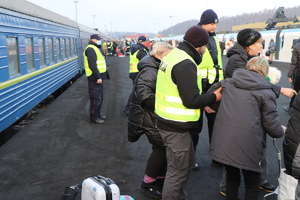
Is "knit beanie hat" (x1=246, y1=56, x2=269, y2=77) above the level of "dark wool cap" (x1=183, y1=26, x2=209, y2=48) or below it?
below

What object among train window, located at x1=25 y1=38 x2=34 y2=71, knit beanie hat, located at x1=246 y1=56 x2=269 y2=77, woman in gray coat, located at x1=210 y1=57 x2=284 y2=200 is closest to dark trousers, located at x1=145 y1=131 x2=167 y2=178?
woman in gray coat, located at x1=210 y1=57 x2=284 y2=200

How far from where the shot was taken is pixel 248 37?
377 cm

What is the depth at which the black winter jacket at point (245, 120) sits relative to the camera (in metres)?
2.91

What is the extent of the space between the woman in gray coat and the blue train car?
4.18 metres

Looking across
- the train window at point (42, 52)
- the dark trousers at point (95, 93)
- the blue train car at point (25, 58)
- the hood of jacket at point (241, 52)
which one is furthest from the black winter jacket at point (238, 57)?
the train window at point (42, 52)

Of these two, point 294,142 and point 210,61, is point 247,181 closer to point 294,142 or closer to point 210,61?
point 294,142

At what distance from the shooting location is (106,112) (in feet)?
27.7

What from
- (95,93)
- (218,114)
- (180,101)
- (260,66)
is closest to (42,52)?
(95,93)

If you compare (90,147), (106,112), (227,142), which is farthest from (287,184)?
(106,112)

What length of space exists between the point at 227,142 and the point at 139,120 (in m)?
1.12

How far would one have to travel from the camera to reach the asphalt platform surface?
4078 mm

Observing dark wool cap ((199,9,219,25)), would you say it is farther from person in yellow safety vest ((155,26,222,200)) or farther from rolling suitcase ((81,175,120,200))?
rolling suitcase ((81,175,120,200))

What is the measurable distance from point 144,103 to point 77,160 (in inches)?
78.3

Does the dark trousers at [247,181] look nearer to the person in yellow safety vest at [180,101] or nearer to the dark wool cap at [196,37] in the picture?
the person in yellow safety vest at [180,101]
